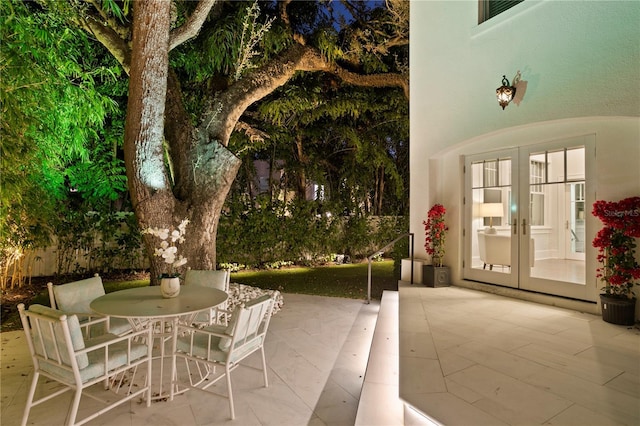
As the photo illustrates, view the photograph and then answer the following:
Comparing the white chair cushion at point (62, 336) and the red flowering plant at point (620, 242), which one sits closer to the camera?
the white chair cushion at point (62, 336)

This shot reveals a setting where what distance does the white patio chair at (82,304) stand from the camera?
10.7 feet

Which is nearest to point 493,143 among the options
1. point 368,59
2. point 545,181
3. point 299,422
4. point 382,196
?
point 545,181

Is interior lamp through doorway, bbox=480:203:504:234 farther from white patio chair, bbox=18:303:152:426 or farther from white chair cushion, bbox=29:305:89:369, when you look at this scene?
white chair cushion, bbox=29:305:89:369

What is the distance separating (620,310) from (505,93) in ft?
9.80

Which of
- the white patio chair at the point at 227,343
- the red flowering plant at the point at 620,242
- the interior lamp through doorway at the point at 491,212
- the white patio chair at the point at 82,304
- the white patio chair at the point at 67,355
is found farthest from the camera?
the interior lamp through doorway at the point at 491,212

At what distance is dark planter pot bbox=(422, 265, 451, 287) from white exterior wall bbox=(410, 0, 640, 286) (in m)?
0.19

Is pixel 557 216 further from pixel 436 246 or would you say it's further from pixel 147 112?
pixel 147 112

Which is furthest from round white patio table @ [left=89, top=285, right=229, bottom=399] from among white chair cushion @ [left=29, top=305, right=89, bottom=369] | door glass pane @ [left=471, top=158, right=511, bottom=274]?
door glass pane @ [left=471, top=158, right=511, bottom=274]

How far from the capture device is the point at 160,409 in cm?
274

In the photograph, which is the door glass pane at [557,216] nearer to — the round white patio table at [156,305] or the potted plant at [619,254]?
the potted plant at [619,254]

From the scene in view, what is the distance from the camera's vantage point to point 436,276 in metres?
5.95

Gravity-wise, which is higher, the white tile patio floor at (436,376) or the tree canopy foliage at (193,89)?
the tree canopy foliage at (193,89)

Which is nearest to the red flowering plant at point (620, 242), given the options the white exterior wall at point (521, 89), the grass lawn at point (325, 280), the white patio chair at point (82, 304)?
the white exterior wall at point (521, 89)

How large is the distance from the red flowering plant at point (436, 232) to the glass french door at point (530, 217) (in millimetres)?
447
